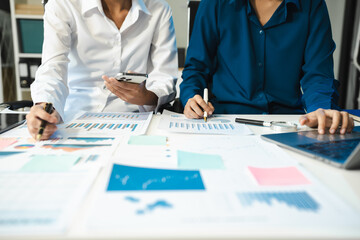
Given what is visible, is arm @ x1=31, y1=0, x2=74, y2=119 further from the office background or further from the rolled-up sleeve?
the office background

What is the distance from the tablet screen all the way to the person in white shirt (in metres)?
0.17

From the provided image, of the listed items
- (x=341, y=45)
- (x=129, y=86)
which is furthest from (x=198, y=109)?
(x=341, y=45)

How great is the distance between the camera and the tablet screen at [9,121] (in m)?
0.67

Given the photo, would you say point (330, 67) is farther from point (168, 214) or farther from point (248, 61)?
point (168, 214)

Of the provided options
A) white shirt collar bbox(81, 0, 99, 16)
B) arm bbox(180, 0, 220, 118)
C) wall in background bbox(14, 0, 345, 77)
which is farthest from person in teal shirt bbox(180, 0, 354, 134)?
wall in background bbox(14, 0, 345, 77)

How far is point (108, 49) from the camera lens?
43.1 inches

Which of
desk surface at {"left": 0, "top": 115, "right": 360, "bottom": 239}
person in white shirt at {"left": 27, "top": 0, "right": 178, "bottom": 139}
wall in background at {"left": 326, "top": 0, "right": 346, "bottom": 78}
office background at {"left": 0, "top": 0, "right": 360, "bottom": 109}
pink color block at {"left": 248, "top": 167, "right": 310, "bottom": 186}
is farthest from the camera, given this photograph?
wall in background at {"left": 326, "top": 0, "right": 346, "bottom": 78}

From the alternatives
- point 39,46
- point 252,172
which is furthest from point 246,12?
point 39,46

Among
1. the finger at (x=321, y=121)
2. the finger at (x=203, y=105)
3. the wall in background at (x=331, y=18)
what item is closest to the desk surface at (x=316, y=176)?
the finger at (x=321, y=121)

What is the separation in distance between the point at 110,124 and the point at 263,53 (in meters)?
0.65

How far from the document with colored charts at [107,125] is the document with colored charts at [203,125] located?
0.06 metres

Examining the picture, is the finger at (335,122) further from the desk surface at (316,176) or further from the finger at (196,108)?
the finger at (196,108)

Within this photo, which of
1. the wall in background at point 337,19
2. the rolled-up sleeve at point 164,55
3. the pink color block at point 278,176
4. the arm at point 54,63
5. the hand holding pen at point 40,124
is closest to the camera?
the pink color block at point 278,176

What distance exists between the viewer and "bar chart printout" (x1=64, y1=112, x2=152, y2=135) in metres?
0.66
